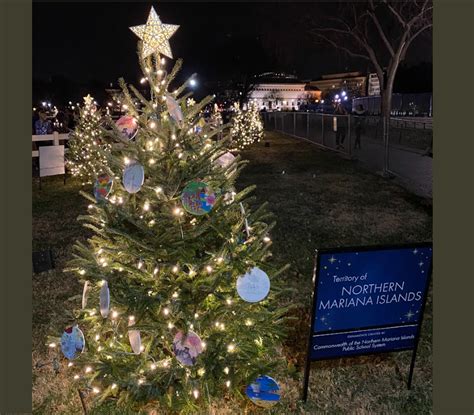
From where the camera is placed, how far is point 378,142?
2247 cm

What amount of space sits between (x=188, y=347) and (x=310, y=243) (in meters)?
4.79

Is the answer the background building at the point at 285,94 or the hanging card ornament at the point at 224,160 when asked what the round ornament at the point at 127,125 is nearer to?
the hanging card ornament at the point at 224,160

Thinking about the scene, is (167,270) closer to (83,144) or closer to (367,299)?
(367,299)

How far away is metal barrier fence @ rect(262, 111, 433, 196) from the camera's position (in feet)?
47.4

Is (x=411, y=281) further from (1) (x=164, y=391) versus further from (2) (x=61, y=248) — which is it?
(2) (x=61, y=248)

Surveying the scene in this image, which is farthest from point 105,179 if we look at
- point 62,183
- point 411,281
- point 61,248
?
point 62,183

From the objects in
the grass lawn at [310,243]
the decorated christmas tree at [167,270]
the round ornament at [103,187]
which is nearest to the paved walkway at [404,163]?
the grass lawn at [310,243]

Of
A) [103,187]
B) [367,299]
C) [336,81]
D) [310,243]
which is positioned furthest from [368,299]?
[336,81]

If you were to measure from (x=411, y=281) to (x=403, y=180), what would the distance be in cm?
1026

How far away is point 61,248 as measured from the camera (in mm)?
7426

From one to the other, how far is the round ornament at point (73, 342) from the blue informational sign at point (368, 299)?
62.7 inches

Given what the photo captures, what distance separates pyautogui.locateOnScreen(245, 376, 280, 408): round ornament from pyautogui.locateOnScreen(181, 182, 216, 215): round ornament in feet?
4.43

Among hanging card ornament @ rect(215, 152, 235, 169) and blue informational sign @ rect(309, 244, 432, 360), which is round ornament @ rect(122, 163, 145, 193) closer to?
hanging card ornament @ rect(215, 152, 235, 169)

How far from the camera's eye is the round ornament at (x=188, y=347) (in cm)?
299
